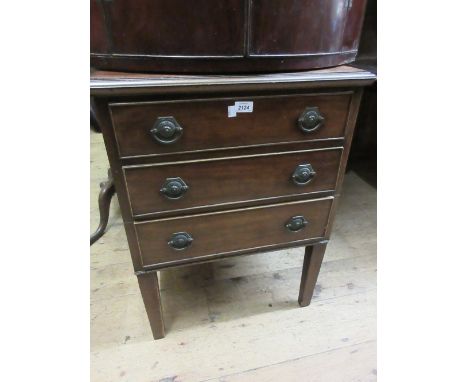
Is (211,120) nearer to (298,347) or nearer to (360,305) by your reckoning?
(298,347)

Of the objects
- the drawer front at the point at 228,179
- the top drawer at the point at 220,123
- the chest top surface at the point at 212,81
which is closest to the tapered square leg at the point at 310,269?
the drawer front at the point at 228,179

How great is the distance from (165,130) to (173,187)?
131 millimetres

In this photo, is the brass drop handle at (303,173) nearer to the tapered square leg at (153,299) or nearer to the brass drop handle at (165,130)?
the brass drop handle at (165,130)

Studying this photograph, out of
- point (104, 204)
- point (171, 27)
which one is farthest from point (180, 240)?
point (104, 204)

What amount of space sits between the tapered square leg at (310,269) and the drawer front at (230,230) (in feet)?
0.32

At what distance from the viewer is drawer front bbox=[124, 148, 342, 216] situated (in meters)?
0.64

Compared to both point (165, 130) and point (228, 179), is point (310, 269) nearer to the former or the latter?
point (228, 179)

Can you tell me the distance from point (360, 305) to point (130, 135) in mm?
989

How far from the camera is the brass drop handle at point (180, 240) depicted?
2.39 feet

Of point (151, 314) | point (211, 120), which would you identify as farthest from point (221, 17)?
point (151, 314)

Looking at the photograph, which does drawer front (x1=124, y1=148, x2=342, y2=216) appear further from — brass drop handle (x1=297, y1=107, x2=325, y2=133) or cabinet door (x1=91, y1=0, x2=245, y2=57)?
cabinet door (x1=91, y1=0, x2=245, y2=57)

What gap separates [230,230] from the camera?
77 cm

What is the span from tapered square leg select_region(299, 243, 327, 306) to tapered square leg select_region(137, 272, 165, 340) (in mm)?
472

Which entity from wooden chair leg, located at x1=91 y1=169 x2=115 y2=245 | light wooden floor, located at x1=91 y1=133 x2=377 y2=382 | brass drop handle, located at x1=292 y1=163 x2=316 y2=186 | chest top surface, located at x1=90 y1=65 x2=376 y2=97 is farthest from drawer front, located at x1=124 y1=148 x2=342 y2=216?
wooden chair leg, located at x1=91 y1=169 x2=115 y2=245
